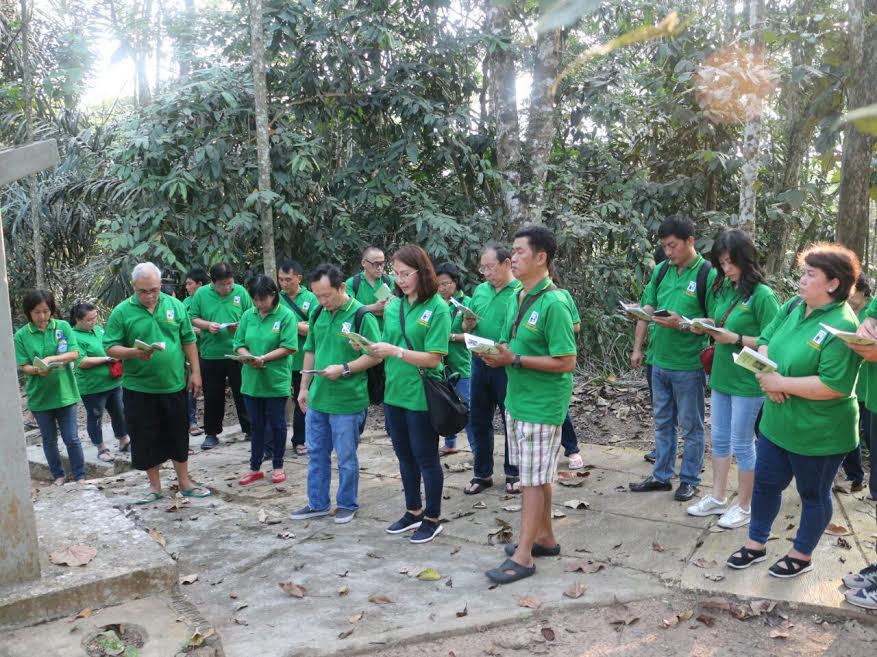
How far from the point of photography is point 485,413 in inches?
231

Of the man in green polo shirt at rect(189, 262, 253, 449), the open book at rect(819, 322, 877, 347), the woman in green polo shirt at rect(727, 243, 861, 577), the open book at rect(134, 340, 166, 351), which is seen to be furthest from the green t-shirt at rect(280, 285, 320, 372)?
the open book at rect(819, 322, 877, 347)

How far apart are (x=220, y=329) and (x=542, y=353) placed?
4.31 metres

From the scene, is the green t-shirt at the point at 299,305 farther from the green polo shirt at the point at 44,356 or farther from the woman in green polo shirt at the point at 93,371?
the green polo shirt at the point at 44,356

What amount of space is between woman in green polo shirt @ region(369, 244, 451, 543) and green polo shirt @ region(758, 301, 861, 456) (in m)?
1.98

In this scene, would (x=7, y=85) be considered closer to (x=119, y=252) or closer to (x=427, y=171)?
(x=119, y=252)

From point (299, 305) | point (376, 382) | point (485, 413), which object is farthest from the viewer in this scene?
point (299, 305)

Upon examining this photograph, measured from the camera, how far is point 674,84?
9.42 metres

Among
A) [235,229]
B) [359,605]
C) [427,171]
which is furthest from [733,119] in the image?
[359,605]

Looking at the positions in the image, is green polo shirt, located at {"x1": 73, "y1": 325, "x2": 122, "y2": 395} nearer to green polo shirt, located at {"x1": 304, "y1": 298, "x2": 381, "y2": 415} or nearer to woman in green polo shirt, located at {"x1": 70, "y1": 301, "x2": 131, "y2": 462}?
woman in green polo shirt, located at {"x1": 70, "y1": 301, "x2": 131, "y2": 462}

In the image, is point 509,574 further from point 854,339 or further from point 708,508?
point 854,339

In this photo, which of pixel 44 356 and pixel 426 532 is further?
pixel 44 356

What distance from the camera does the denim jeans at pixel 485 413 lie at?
18.9ft

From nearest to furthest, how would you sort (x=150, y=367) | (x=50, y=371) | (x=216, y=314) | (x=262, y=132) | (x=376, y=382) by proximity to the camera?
(x=376, y=382) < (x=150, y=367) < (x=50, y=371) < (x=216, y=314) < (x=262, y=132)

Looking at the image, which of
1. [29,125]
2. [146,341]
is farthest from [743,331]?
[29,125]
